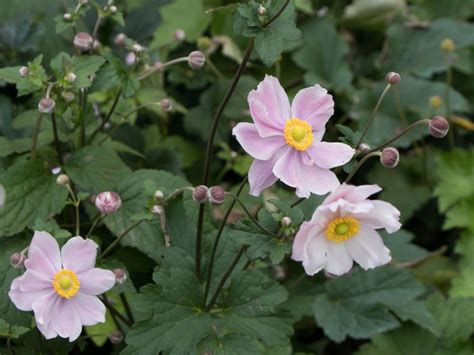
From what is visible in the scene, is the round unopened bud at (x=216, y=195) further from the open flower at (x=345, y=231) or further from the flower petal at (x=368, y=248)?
the flower petal at (x=368, y=248)

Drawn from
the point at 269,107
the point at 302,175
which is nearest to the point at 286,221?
the point at 302,175

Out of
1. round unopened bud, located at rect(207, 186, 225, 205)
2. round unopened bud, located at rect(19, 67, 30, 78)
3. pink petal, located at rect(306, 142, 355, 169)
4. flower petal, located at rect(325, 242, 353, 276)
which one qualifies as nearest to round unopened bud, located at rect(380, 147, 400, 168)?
pink petal, located at rect(306, 142, 355, 169)

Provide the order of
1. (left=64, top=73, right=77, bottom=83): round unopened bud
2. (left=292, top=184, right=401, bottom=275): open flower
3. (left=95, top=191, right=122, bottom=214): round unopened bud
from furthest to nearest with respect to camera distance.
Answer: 1. (left=64, top=73, right=77, bottom=83): round unopened bud
2. (left=95, top=191, right=122, bottom=214): round unopened bud
3. (left=292, top=184, right=401, bottom=275): open flower

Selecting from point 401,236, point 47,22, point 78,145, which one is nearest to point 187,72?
point 47,22

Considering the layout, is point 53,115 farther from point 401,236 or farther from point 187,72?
point 401,236

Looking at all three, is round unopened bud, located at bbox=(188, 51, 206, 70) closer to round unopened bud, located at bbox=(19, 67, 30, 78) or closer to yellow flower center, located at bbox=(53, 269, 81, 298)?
round unopened bud, located at bbox=(19, 67, 30, 78)

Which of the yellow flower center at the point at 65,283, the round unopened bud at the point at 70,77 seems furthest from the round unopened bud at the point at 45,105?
the yellow flower center at the point at 65,283

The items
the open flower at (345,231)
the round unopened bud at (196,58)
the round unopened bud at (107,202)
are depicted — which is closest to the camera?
the open flower at (345,231)
